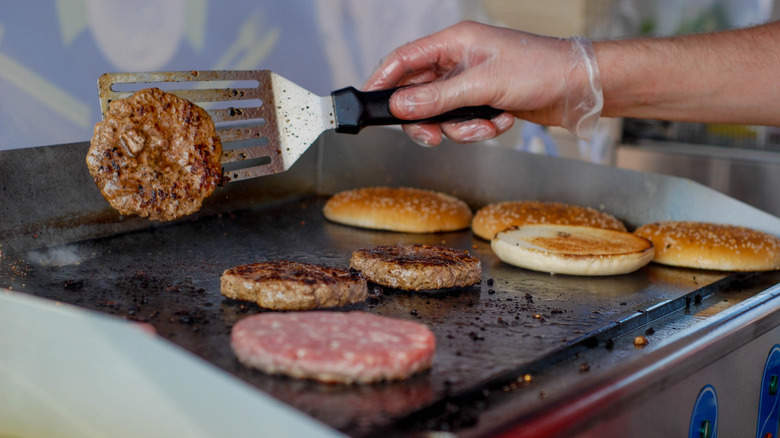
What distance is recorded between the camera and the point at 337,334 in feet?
4.51

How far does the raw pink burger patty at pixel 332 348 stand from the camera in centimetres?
128

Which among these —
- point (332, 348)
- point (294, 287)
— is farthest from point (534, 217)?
point (332, 348)

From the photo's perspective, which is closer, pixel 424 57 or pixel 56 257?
pixel 56 257

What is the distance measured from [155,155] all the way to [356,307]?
76 cm

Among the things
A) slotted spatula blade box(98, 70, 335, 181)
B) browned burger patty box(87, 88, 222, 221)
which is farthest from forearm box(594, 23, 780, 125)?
browned burger patty box(87, 88, 222, 221)

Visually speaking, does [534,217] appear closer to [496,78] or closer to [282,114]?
[496,78]

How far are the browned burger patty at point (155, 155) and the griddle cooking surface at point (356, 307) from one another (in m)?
0.22

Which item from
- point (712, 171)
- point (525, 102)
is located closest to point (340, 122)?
point (525, 102)

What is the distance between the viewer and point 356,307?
1833 millimetres

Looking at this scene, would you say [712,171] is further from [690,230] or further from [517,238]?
[517,238]

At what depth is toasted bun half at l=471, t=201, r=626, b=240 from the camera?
280cm

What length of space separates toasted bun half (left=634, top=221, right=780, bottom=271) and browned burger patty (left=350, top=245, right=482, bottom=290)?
825 mm

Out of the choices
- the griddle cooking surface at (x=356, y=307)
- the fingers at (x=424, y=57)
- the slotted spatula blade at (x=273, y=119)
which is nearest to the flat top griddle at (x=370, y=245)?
the griddle cooking surface at (x=356, y=307)

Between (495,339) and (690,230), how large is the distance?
1.30m
